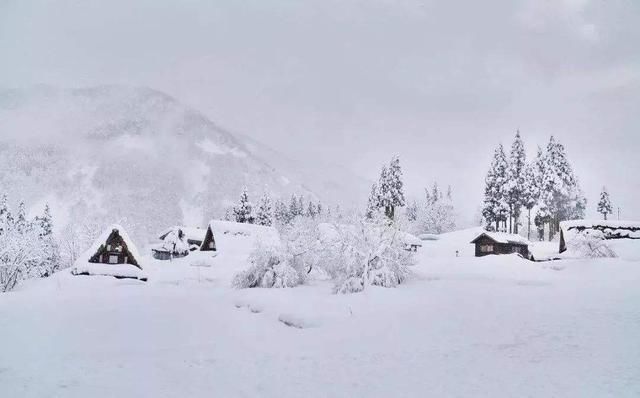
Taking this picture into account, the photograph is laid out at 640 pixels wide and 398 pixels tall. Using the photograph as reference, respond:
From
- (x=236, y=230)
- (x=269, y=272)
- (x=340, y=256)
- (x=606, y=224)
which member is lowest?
(x=269, y=272)

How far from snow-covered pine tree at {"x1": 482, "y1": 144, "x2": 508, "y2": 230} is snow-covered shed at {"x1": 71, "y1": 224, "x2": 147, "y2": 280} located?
5363 cm

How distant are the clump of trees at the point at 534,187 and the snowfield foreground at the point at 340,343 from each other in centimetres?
4297

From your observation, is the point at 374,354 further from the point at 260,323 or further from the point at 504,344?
the point at 260,323

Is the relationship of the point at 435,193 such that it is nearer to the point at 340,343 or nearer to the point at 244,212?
the point at 244,212

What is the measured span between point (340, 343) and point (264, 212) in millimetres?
81306

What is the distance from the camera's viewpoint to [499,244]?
61188 mm

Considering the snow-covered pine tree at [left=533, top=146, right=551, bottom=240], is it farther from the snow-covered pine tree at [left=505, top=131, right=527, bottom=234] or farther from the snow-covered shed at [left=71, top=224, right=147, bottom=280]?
the snow-covered shed at [left=71, top=224, right=147, bottom=280]

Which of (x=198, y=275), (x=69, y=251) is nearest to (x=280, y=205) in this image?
(x=69, y=251)

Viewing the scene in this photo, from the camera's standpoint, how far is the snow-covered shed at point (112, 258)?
42112mm

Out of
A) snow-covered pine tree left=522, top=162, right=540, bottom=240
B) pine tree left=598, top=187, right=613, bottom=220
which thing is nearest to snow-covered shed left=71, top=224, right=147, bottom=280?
snow-covered pine tree left=522, top=162, right=540, bottom=240

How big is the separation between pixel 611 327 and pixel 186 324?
659 inches

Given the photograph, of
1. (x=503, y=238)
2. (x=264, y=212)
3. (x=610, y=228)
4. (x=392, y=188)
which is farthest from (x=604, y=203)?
(x=264, y=212)

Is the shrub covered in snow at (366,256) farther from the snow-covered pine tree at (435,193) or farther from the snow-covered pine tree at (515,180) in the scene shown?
the snow-covered pine tree at (435,193)

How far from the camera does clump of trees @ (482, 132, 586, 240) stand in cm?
Result: 6869
